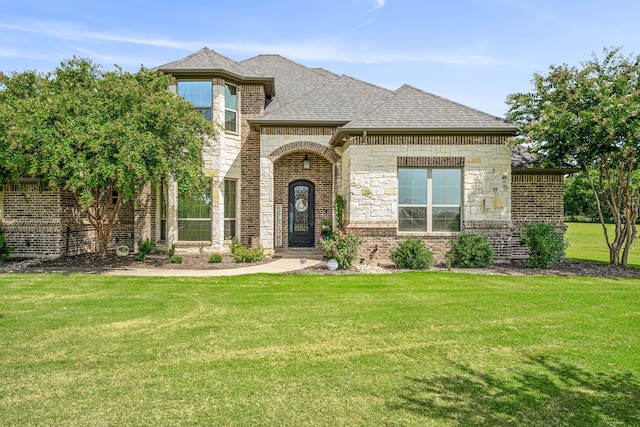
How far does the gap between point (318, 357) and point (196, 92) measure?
37.7ft

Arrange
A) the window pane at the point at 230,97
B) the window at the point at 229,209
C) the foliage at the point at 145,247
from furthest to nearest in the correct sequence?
the window at the point at 229,209
the window pane at the point at 230,97
the foliage at the point at 145,247

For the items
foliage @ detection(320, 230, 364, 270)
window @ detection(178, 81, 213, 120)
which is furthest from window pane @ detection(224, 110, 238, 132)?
foliage @ detection(320, 230, 364, 270)

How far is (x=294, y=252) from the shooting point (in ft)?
49.5

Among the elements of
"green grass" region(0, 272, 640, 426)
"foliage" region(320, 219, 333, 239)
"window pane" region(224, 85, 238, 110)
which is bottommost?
"green grass" region(0, 272, 640, 426)

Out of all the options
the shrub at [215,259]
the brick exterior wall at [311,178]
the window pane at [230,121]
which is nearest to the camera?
the shrub at [215,259]

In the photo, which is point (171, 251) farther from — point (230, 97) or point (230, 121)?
point (230, 97)

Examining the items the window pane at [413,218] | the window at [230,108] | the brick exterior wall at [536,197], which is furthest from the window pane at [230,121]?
the brick exterior wall at [536,197]

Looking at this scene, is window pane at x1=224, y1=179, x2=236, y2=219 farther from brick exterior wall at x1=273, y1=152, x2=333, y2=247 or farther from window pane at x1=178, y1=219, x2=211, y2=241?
brick exterior wall at x1=273, y1=152, x2=333, y2=247

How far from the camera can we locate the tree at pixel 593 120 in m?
10.5

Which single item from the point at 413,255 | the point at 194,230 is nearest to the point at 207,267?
the point at 194,230

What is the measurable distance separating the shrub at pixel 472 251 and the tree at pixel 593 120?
317 cm

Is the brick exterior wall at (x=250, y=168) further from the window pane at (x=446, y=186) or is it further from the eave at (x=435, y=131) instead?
the window pane at (x=446, y=186)

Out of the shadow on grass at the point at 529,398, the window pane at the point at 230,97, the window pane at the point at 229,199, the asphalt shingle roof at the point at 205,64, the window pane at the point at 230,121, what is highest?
the asphalt shingle roof at the point at 205,64

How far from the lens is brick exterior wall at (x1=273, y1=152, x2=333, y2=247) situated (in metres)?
15.7
